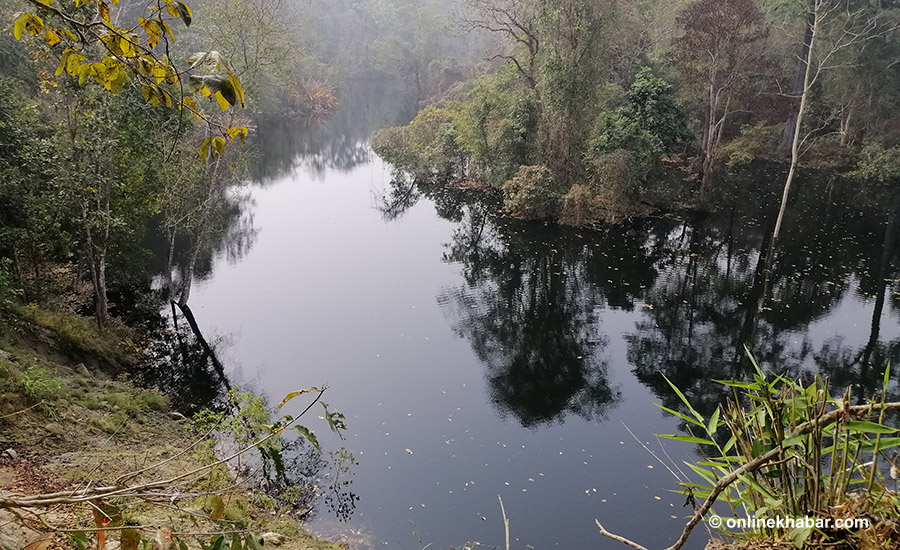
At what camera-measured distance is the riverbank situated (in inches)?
185

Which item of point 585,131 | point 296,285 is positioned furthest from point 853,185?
point 296,285

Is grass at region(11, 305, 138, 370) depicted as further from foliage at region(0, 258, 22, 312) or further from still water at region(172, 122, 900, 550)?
still water at region(172, 122, 900, 550)

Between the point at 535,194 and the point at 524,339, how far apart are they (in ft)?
23.0

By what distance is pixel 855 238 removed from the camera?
1508 centimetres

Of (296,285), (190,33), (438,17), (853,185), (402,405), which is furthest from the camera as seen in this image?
(438,17)

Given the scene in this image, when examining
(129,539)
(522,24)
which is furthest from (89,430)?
(522,24)

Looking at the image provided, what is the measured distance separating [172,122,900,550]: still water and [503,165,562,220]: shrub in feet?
2.16

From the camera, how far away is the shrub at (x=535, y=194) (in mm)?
16609

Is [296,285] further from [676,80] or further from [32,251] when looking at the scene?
[676,80]

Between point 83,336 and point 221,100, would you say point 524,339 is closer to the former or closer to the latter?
point 83,336

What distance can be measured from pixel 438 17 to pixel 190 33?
34181 millimetres

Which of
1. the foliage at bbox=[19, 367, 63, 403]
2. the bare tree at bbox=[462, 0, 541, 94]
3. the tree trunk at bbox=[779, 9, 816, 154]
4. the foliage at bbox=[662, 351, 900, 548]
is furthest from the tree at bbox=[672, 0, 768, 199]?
the foliage at bbox=[662, 351, 900, 548]

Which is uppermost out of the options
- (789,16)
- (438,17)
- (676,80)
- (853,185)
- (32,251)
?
(438,17)

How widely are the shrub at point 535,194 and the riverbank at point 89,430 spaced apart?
1101 cm
